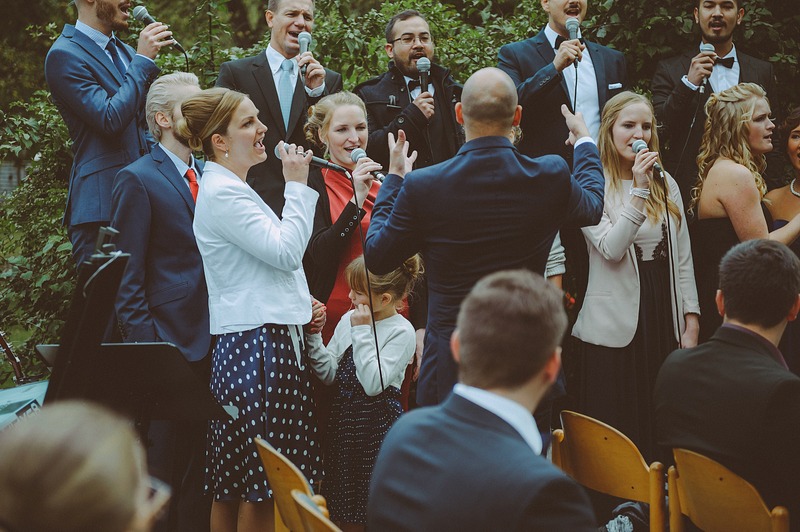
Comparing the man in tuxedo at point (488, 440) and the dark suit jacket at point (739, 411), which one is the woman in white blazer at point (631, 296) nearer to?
the dark suit jacket at point (739, 411)

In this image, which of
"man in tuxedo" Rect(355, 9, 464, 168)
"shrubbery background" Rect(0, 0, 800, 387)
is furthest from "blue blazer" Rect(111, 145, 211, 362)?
"shrubbery background" Rect(0, 0, 800, 387)

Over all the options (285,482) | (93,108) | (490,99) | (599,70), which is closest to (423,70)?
(599,70)

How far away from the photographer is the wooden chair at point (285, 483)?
266 centimetres

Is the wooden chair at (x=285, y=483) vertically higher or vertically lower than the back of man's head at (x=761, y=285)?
lower

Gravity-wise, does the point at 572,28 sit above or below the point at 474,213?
above

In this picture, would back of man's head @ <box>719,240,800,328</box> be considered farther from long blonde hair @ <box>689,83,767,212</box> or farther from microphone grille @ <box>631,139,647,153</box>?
long blonde hair @ <box>689,83,767,212</box>

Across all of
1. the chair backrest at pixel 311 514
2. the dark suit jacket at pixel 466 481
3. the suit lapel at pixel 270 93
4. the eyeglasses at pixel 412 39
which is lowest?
the chair backrest at pixel 311 514

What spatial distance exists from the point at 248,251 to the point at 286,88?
1.99 m

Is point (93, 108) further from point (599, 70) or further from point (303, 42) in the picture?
point (599, 70)

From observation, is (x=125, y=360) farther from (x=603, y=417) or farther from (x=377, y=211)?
(x=603, y=417)

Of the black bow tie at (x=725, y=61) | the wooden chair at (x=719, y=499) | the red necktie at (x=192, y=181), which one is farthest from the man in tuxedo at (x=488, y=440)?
the black bow tie at (x=725, y=61)

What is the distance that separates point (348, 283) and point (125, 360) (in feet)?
4.55

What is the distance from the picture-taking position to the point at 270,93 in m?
5.34

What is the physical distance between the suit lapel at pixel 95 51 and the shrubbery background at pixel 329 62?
1557mm
